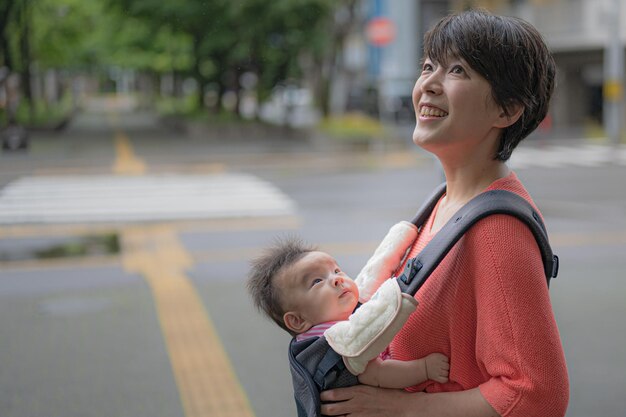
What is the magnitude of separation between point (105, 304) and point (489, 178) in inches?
237

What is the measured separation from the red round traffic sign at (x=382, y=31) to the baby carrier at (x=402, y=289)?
3469 centimetres

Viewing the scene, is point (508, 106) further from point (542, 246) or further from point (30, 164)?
point (30, 164)

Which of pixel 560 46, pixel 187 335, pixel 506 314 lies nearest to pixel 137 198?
pixel 187 335

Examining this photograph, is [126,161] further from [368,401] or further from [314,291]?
[368,401]

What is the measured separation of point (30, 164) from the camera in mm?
19500

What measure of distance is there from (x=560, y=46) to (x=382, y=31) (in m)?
8.27

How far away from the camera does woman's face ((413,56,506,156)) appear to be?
6.07 feet

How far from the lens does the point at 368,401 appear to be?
1.87m

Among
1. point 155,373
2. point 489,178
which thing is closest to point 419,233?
point 489,178

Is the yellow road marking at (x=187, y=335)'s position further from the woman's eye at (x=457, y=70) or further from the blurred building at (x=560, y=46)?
the blurred building at (x=560, y=46)

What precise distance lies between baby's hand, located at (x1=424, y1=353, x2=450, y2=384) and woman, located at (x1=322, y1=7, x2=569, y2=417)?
13 mm

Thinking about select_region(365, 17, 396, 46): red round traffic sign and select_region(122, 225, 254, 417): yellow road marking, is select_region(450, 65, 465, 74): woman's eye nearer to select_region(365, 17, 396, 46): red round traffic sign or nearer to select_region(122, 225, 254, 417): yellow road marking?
select_region(122, 225, 254, 417): yellow road marking

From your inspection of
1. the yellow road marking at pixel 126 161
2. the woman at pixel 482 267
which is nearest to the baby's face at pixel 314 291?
the woman at pixel 482 267

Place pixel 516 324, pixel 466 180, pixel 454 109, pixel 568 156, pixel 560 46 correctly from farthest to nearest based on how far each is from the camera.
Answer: pixel 560 46
pixel 568 156
pixel 466 180
pixel 454 109
pixel 516 324
